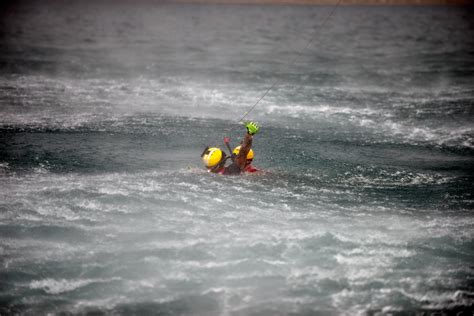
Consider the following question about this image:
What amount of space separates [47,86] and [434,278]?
74.9 ft

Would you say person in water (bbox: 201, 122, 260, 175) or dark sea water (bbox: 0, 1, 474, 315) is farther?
person in water (bbox: 201, 122, 260, 175)

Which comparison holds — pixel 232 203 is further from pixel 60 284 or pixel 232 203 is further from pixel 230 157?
pixel 60 284

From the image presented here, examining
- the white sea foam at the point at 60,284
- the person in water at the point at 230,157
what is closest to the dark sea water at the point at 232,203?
the white sea foam at the point at 60,284

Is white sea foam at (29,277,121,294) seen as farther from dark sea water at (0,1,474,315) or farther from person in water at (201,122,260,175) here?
person in water at (201,122,260,175)

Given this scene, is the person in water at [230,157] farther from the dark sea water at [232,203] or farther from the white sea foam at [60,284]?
the white sea foam at [60,284]

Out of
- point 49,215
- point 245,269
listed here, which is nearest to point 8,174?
point 49,215

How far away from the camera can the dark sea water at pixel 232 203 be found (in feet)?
29.7

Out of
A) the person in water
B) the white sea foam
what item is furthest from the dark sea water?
the person in water

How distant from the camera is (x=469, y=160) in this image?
54.5ft

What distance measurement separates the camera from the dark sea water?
9.05 metres

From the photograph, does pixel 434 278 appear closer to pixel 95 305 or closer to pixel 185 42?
pixel 95 305

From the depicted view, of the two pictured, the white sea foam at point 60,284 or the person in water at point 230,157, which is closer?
the white sea foam at point 60,284

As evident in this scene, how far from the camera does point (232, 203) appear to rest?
40.5ft

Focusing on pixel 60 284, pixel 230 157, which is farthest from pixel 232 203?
pixel 60 284
